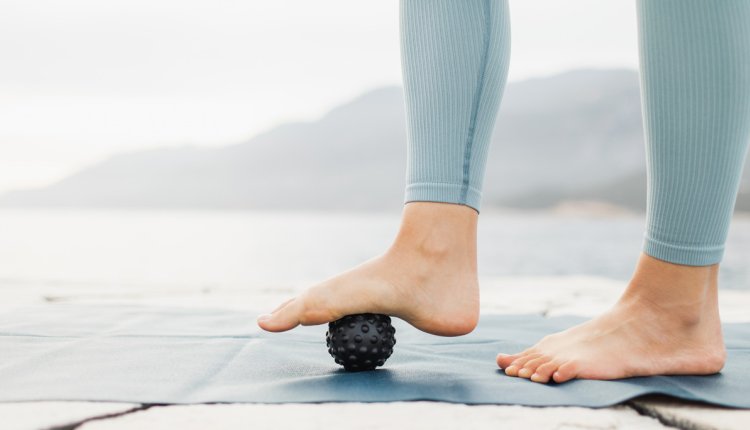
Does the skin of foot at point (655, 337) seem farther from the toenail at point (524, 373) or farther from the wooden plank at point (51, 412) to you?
the wooden plank at point (51, 412)

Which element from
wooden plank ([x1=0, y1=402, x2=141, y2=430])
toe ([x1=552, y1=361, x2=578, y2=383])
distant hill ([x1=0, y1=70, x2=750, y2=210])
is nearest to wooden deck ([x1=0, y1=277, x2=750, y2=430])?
wooden plank ([x1=0, y1=402, x2=141, y2=430])

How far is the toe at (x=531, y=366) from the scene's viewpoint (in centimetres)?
98

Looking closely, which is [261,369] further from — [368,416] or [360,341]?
[368,416]

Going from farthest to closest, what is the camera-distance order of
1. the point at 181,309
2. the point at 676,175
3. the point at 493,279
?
the point at 493,279, the point at 181,309, the point at 676,175

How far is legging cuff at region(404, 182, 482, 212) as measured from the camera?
1.03 meters

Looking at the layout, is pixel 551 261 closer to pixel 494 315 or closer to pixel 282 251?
pixel 282 251

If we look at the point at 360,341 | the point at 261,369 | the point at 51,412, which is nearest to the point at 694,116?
the point at 360,341

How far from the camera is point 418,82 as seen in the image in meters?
1.05

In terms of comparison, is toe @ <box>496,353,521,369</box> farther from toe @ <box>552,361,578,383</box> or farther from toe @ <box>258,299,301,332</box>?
toe @ <box>258,299,301,332</box>

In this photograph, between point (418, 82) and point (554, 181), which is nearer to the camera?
point (418, 82)

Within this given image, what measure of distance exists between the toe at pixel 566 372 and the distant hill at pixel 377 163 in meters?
59.6

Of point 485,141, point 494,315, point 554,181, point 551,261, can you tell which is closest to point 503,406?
point 485,141

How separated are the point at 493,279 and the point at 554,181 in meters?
65.2

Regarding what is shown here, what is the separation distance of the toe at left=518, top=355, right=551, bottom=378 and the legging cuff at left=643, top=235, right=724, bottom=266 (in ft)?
0.76
